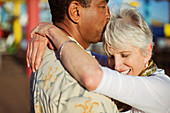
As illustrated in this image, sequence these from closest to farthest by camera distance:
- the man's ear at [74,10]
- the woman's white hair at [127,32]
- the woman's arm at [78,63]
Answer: the woman's arm at [78,63], the man's ear at [74,10], the woman's white hair at [127,32]

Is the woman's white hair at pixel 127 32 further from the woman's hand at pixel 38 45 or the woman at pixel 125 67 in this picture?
the woman's hand at pixel 38 45

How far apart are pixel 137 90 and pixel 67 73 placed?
382 mm

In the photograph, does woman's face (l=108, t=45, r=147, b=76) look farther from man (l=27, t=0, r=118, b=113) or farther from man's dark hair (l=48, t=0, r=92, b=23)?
man's dark hair (l=48, t=0, r=92, b=23)

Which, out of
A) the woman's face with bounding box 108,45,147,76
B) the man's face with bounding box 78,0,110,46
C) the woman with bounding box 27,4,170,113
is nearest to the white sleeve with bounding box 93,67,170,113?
the woman with bounding box 27,4,170,113

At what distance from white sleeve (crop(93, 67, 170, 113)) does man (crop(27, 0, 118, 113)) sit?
0.07 metres

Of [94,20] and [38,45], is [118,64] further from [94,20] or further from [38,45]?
[38,45]

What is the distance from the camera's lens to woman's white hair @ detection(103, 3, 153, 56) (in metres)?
1.59

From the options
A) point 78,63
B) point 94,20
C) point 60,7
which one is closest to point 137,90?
point 78,63

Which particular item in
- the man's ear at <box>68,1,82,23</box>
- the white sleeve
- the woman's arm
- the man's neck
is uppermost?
the man's ear at <box>68,1,82,23</box>

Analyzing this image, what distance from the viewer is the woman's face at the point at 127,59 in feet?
5.32

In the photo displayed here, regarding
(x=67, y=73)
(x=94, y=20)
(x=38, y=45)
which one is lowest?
(x=67, y=73)

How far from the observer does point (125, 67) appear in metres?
1.65

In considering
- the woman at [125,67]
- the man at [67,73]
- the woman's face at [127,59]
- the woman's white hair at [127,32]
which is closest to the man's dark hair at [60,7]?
the man at [67,73]

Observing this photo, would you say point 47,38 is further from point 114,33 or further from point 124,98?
point 124,98
